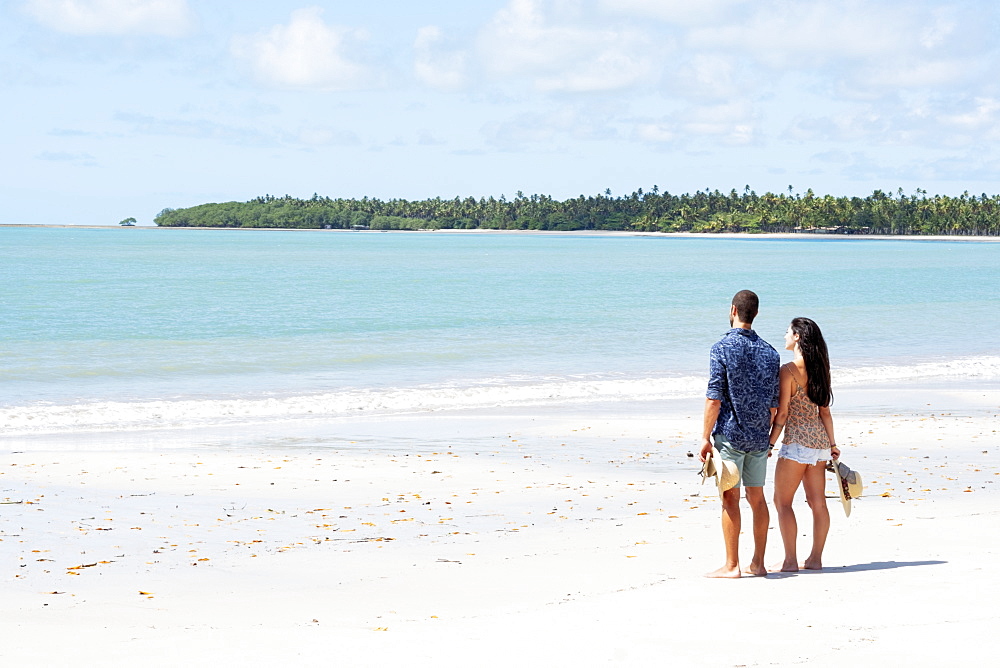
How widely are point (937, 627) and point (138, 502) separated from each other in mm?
6926

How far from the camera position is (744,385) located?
6.73 meters

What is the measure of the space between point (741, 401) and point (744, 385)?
0.34 ft

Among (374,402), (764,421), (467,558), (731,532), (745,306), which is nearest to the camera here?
(745,306)

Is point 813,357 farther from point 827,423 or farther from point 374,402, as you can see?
point 374,402

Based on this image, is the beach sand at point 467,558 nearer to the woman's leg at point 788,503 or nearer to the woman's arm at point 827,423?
the woman's leg at point 788,503

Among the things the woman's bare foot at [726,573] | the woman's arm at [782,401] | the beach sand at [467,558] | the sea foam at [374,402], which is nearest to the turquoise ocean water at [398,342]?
the sea foam at [374,402]

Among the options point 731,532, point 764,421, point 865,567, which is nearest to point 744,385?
point 764,421

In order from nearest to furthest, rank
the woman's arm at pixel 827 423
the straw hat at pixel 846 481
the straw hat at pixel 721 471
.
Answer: the straw hat at pixel 721 471 → the woman's arm at pixel 827 423 → the straw hat at pixel 846 481

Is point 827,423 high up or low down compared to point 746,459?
up

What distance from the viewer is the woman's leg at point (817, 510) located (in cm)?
721

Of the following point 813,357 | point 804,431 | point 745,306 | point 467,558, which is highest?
point 745,306

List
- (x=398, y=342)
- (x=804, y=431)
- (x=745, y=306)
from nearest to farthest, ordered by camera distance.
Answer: (x=745, y=306)
(x=804, y=431)
(x=398, y=342)

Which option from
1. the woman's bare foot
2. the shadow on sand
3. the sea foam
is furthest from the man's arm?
the sea foam

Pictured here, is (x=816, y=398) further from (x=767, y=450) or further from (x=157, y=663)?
(x=157, y=663)
